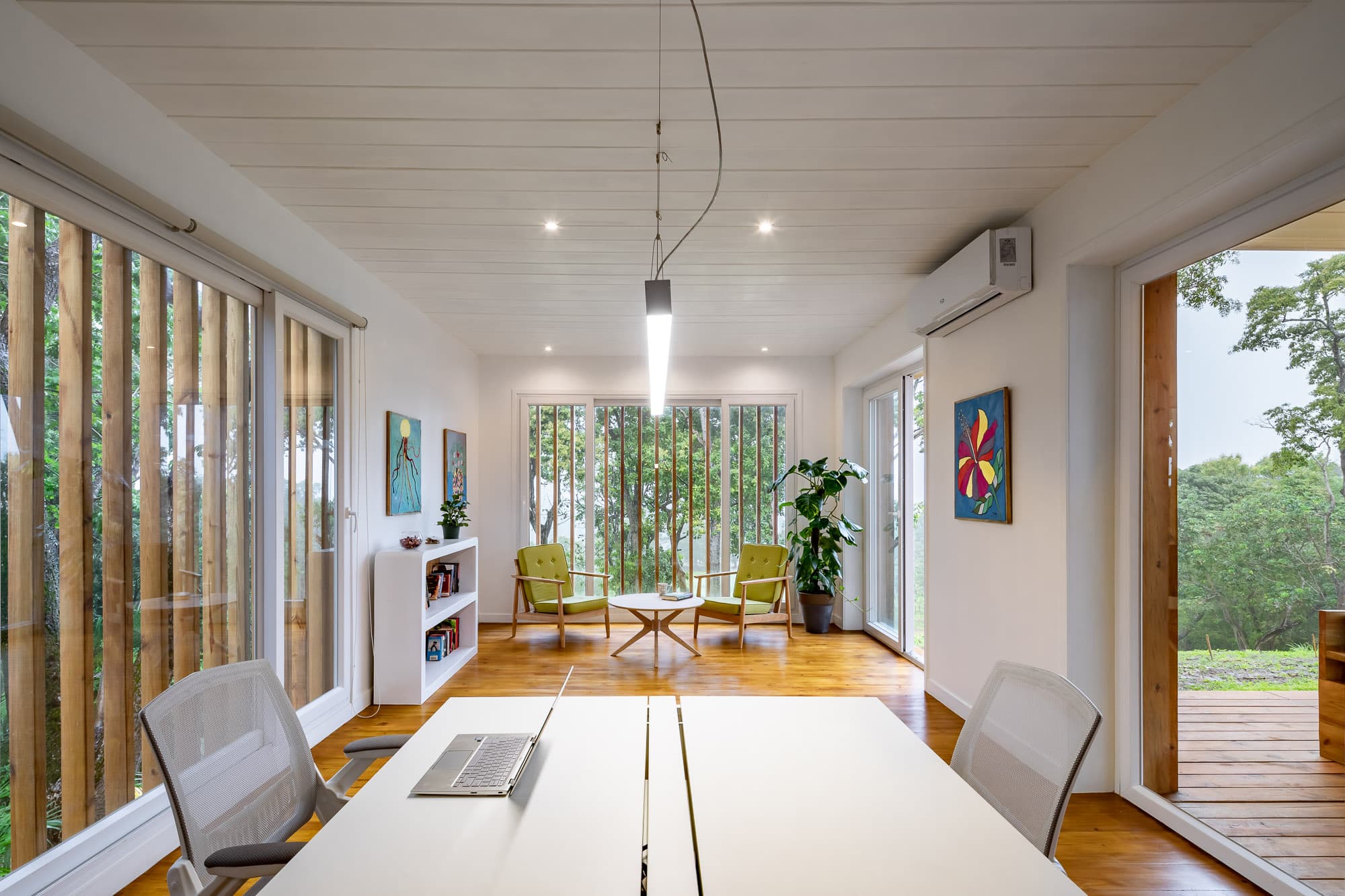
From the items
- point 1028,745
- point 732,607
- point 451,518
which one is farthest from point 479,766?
point 732,607

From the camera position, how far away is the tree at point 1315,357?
1.97 m

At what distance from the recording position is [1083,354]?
2.88 m

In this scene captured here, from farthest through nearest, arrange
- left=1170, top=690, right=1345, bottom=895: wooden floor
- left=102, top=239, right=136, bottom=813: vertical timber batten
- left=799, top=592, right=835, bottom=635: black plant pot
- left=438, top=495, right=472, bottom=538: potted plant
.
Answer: left=799, top=592, right=835, bottom=635: black plant pot
left=438, top=495, right=472, bottom=538: potted plant
left=102, top=239, right=136, bottom=813: vertical timber batten
left=1170, top=690, right=1345, bottom=895: wooden floor

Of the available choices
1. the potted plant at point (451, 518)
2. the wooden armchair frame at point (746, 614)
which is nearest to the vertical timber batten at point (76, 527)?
the potted plant at point (451, 518)

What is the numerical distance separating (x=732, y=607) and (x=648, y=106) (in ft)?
13.7

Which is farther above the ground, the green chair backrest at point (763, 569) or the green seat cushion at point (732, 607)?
the green chair backrest at point (763, 569)

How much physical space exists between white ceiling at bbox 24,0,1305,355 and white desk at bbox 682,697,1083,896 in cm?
189

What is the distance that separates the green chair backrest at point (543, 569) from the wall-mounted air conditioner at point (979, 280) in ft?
11.7

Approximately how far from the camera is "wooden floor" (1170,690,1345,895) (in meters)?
2.01

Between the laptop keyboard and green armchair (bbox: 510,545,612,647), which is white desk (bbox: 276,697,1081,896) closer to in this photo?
the laptop keyboard

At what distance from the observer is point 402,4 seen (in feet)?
5.93

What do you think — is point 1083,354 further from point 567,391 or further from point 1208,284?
point 567,391

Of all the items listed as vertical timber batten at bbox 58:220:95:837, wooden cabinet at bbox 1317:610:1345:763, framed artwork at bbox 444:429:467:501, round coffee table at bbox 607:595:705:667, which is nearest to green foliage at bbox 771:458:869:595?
round coffee table at bbox 607:595:705:667

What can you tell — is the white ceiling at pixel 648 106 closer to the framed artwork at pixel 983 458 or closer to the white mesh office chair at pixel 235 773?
the framed artwork at pixel 983 458
